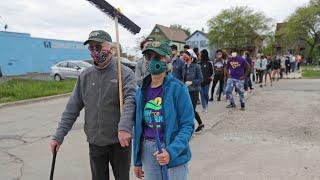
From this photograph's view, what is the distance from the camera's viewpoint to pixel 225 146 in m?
7.54

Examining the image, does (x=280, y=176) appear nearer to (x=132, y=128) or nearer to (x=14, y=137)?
(x=132, y=128)

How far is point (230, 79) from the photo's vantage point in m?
12.0

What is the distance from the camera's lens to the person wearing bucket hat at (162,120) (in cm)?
317

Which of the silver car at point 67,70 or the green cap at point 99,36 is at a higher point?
the green cap at point 99,36

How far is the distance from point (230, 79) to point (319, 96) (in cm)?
512

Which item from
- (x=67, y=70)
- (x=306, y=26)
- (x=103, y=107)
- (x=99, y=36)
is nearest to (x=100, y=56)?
(x=99, y=36)

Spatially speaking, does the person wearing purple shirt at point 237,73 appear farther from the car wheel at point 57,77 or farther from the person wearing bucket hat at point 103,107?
the car wheel at point 57,77

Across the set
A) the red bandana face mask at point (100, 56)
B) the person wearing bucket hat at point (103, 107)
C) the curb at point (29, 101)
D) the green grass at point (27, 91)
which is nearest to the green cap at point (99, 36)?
the person wearing bucket hat at point (103, 107)

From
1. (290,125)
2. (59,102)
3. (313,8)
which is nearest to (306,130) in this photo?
(290,125)

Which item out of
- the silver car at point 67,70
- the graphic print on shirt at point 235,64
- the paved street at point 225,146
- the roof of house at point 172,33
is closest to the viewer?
the paved street at point 225,146

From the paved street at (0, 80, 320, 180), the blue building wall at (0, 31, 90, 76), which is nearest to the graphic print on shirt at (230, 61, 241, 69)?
the paved street at (0, 80, 320, 180)

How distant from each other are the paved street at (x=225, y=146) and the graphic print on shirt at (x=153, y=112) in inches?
105

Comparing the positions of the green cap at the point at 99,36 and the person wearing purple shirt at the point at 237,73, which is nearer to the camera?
the green cap at the point at 99,36

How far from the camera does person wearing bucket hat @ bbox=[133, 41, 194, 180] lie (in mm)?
3166
